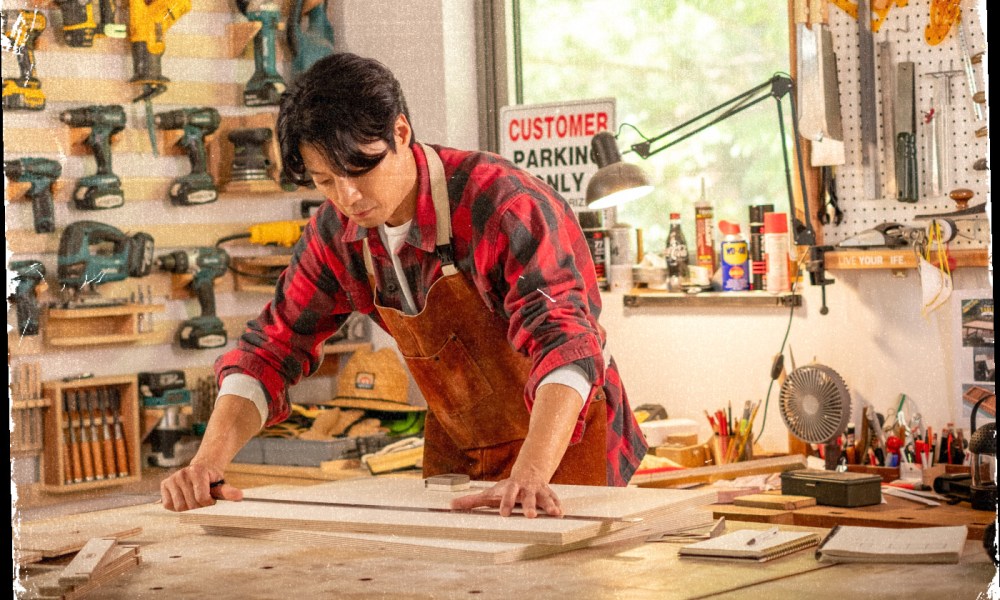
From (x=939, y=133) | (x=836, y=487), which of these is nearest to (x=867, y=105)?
(x=939, y=133)

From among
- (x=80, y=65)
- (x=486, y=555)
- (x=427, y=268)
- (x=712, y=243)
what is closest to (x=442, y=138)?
(x=427, y=268)

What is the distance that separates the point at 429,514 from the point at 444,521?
2.2 inches

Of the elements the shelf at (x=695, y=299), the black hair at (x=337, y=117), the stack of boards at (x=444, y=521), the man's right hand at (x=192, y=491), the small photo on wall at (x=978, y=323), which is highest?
the black hair at (x=337, y=117)

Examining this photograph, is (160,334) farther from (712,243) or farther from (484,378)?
(712,243)

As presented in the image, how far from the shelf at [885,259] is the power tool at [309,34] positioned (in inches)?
38.6

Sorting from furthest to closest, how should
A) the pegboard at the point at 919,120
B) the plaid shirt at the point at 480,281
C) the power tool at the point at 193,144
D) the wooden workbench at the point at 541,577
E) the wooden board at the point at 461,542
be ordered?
the power tool at the point at 193,144 → the pegboard at the point at 919,120 → the plaid shirt at the point at 480,281 → the wooden board at the point at 461,542 → the wooden workbench at the point at 541,577

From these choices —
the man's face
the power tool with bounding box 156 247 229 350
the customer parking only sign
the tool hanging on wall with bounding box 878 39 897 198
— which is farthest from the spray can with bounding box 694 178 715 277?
the power tool with bounding box 156 247 229 350

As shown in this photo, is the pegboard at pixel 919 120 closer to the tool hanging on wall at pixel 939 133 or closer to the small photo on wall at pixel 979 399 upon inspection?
the tool hanging on wall at pixel 939 133

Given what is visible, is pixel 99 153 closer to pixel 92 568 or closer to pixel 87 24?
pixel 87 24

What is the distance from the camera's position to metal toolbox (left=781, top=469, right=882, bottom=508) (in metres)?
1.95

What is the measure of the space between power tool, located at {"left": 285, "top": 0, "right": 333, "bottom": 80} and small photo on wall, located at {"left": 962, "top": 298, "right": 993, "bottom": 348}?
3.79ft

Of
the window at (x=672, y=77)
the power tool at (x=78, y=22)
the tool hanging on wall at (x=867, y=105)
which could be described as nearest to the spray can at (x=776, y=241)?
the window at (x=672, y=77)

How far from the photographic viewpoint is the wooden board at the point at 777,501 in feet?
6.51

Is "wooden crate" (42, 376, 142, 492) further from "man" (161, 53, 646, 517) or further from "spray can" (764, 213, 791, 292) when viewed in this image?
"spray can" (764, 213, 791, 292)
